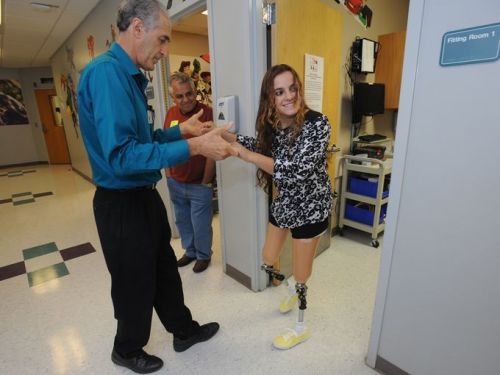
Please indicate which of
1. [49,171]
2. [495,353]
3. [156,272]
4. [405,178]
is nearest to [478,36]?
[405,178]

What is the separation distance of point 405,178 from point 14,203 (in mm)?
5584

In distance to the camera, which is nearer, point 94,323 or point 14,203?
point 94,323

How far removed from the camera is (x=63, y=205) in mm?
4371

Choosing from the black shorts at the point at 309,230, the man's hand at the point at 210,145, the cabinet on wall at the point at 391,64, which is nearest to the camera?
the man's hand at the point at 210,145

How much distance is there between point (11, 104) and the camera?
7.54 metres

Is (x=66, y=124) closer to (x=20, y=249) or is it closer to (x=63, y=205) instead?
(x=63, y=205)

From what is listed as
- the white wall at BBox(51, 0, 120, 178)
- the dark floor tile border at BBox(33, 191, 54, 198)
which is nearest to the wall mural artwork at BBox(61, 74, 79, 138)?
the white wall at BBox(51, 0, 120, 178)

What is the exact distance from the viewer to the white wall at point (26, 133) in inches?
297

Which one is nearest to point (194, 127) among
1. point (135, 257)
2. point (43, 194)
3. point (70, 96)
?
point (135, 257)

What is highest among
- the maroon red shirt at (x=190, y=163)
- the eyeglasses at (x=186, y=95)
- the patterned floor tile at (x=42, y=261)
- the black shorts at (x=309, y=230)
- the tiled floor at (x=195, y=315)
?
the eyeglasses at (x=186, y=95)

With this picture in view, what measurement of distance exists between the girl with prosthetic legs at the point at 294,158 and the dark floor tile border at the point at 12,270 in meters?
2.40

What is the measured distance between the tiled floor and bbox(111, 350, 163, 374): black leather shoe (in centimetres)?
6

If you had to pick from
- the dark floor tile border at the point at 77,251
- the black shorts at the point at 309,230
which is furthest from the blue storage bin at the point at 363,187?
the dark floor tile border at the point at 77,251

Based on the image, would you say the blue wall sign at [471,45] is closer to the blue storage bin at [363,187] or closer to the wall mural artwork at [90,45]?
the blue storage bin at [363,187]
